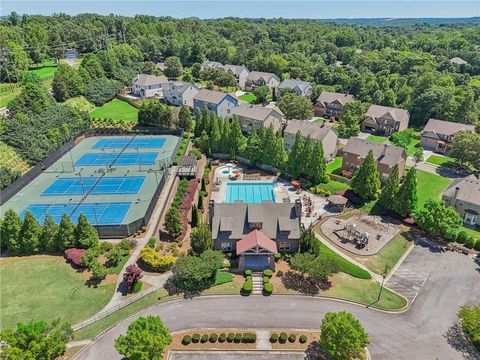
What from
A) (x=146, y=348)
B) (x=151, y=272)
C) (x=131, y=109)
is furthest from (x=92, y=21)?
(x=146, y=348)

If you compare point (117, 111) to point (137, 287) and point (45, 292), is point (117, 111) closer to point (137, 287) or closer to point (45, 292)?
point (45, 292)

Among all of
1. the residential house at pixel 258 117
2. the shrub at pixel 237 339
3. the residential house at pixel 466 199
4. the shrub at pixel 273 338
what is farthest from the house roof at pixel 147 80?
the shrub at pixel 273 338

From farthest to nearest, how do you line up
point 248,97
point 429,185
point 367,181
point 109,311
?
point 248,97 → point 429,185 → point 367,181 → point 109,311

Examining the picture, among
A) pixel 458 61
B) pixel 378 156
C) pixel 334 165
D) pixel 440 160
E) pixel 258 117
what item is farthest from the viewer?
pixel 458 61

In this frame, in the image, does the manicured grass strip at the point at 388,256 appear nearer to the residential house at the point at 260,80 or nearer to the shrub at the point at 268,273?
the shrub at the point at 268,273

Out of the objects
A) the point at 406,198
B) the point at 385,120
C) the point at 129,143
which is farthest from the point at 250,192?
the point at 385,120
